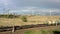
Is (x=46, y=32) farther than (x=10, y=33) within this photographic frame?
No

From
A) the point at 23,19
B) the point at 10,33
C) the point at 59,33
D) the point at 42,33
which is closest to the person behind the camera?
the point at 42,33

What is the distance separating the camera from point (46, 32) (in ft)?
65.7

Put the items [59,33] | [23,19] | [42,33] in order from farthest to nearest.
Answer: [23,19]
[59,33]
[42,33]

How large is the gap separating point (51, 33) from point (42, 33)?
1202 millimetres

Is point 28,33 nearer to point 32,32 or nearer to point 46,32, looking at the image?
point 32,32

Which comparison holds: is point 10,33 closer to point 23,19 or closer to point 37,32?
point 37,32

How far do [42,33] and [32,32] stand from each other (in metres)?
1.08

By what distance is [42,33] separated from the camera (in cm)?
1997

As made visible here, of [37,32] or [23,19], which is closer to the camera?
[37,32]

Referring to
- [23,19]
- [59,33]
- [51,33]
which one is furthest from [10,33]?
[23,19]

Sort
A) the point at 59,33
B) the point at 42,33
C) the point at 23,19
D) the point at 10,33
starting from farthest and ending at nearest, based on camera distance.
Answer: the point at 23,19 → the point at 10,33 → the point at 59,33 → the point at 42,33

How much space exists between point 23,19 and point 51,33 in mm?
55365

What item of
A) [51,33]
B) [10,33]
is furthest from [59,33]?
[10,33]

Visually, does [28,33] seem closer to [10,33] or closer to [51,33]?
Result: [51,33]
